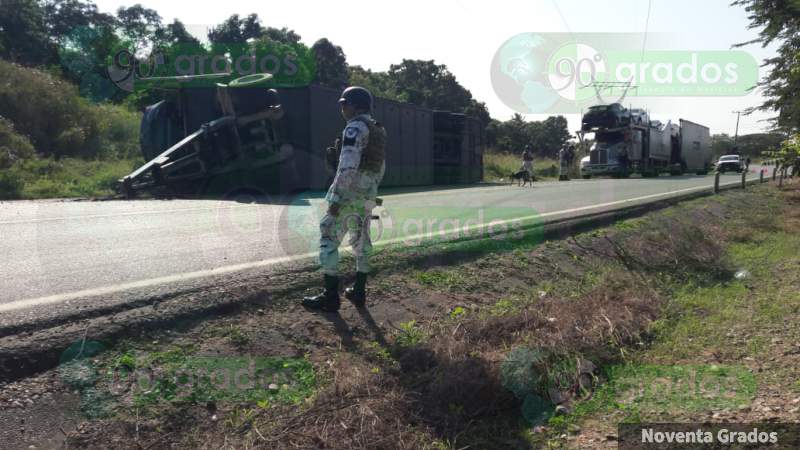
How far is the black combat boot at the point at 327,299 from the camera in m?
4.12

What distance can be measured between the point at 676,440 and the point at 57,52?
4726 cm

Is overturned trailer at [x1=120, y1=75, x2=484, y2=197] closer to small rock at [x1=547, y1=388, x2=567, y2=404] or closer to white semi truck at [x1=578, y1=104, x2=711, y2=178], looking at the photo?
small rock at [x1=547, y1=388, x2=567, y2=404]

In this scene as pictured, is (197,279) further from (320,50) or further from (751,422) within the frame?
(320,50)

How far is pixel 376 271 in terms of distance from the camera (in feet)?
17.1

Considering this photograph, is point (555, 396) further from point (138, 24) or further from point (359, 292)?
point (138, 24)

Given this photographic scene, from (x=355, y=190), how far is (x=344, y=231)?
0.37 m

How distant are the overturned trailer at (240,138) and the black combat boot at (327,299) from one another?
32.5 feet

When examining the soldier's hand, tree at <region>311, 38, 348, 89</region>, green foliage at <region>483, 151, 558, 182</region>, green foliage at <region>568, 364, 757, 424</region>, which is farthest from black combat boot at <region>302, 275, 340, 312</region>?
tree at <region>311, 38, 348, 89</region>

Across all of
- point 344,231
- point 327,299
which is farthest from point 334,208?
point 327,299

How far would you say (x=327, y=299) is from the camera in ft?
13.7

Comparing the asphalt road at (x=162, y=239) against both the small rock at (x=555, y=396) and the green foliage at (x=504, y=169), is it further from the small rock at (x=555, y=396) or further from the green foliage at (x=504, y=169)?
the green foliage at (x=504, y=169)

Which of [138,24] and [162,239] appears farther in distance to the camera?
[138,24]

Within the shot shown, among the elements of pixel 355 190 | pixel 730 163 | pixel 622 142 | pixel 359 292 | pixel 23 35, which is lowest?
pixel 359 292

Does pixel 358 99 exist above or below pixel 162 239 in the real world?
above
